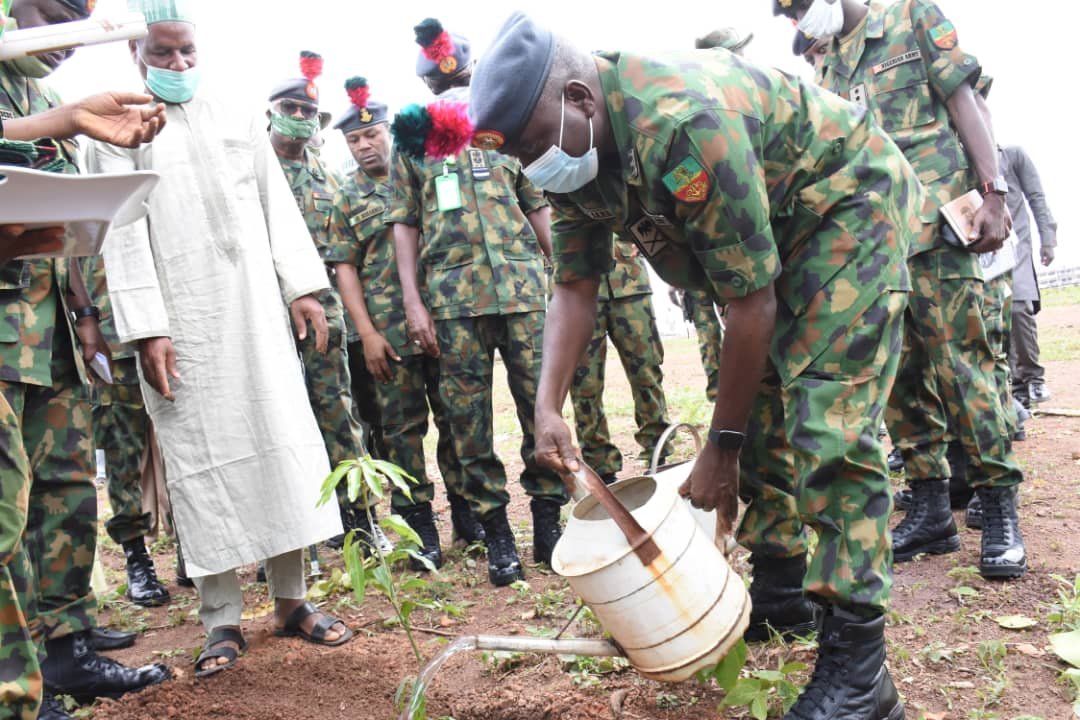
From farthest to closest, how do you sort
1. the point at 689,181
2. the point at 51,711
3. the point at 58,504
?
the point at 58,504 → the point at 51,711 → the point at 689,181

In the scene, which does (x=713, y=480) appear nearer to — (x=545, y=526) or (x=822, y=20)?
(x=545, y=526)

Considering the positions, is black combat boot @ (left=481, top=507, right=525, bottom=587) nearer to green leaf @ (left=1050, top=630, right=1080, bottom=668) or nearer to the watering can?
the watering can

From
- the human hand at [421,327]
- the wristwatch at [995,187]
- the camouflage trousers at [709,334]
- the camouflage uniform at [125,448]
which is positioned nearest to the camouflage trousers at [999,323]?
the wristwatch at [995,187]

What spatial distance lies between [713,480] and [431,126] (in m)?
1.83

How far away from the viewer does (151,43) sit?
3004 millimetres

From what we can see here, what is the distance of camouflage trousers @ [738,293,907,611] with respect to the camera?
2109mm

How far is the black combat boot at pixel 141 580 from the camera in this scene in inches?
159

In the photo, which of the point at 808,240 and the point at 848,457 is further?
the point at 808,240

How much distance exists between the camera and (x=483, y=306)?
12.6 ft

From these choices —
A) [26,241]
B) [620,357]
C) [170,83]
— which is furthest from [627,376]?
[26,241]

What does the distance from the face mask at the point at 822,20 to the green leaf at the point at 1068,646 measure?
256 cm

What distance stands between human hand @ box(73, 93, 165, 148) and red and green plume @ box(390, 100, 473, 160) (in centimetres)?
120

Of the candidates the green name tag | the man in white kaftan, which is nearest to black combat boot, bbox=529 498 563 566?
the man in white kaftan

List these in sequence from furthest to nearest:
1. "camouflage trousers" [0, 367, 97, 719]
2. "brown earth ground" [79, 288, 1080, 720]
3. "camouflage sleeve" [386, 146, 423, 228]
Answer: "camouflage sleeve" [386, 146, 423, 228] → "camouflage trousers" [0, 367, 97, 719] → "brown earth ground" [79, 288, 1080, 720]
